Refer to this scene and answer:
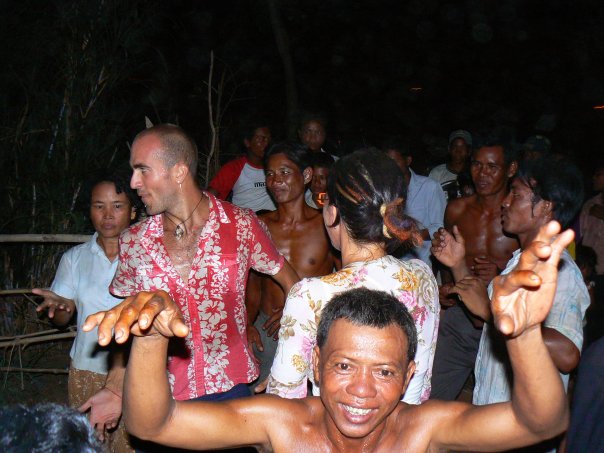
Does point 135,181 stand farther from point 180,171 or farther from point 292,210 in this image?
point 292,210

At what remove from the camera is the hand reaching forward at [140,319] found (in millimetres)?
1762

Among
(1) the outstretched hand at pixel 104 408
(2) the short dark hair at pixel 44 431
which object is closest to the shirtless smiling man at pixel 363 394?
(2) the short dark hair at pixel 44 431

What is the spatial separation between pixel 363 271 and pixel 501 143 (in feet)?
10.5

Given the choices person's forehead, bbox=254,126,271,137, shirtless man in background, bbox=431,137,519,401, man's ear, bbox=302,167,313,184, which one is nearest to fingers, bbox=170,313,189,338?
man's ear, bbox=302,167,313,184

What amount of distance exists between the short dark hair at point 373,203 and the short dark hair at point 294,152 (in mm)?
2026

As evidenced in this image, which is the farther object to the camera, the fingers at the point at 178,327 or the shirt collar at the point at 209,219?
the shirt collar at the point at 209,219

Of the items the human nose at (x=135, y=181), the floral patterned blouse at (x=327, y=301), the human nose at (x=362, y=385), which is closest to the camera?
the human nose at (x=362, y=385)

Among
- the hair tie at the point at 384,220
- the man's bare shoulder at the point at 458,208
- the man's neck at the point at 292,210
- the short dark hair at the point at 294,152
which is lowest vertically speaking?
the hair tie at the point at 384,220

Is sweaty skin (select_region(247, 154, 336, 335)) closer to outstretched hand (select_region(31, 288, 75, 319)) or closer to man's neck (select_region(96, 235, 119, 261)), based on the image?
man's neck (select_region(96, 235, 119, 261))

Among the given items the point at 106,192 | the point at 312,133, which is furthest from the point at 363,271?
the point at 312,133

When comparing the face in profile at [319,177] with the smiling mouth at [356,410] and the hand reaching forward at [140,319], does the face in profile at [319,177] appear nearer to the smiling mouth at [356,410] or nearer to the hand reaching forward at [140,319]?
the smiling mouth at [356,410]

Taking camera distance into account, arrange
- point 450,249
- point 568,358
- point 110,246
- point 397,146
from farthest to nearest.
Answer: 1. point 397,146
2. point 110,246
3. point 450,249
4. point 568,358

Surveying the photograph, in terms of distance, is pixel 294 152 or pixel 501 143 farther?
pixel 501 143

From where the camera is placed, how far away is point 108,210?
13.2ft
